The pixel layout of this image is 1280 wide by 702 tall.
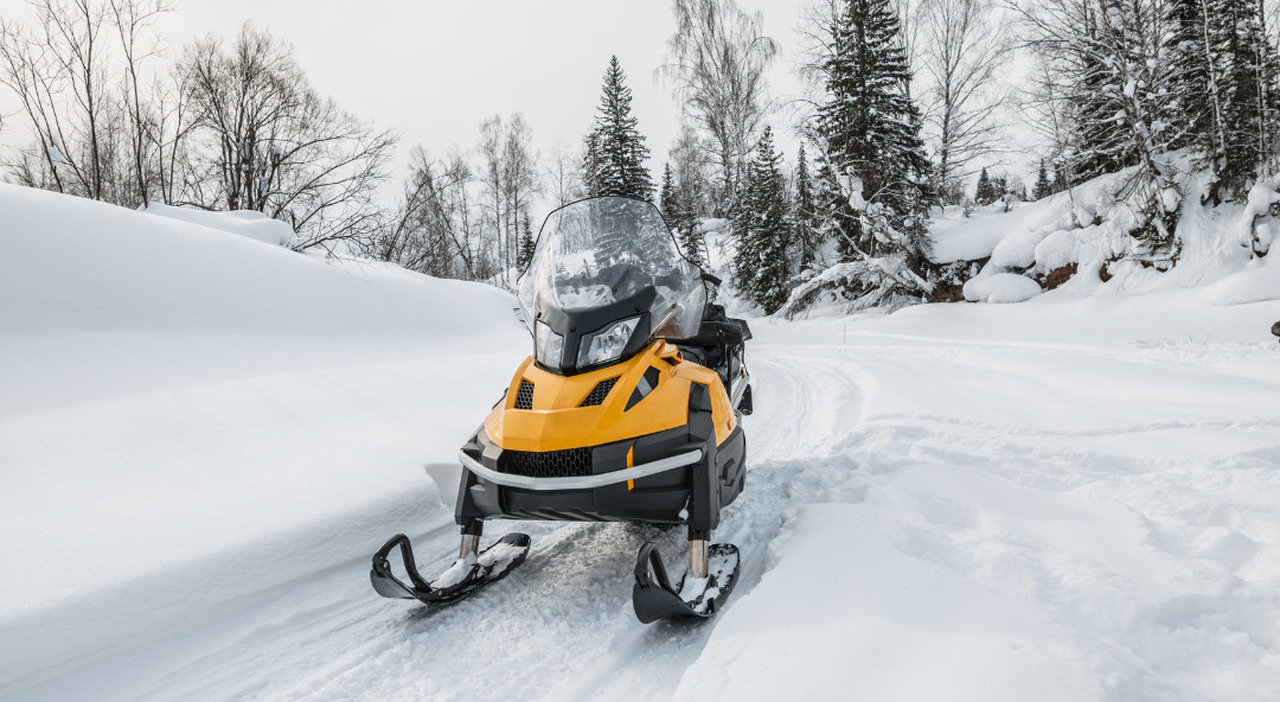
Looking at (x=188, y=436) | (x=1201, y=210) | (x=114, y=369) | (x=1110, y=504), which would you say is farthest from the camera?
(x=1201, y=210)

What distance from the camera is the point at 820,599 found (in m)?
1.81

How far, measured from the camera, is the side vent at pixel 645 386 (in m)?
2.16

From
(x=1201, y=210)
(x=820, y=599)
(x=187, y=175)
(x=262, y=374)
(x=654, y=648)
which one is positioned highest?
(x=187, y=175)

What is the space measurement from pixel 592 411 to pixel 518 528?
47.6 inches

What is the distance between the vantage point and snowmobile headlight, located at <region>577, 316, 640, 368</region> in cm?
228

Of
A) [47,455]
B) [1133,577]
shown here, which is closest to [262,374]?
[47,455]

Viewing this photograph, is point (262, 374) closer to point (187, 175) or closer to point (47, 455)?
point (47, 455)

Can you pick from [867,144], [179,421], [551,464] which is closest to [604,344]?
[551,464]

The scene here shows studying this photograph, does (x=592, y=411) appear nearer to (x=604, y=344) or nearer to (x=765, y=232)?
(x=604, y=344)

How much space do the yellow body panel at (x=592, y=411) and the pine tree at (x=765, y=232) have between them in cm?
1897

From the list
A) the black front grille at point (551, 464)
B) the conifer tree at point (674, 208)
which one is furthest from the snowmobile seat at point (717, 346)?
the conifer tree at point (674, 208)

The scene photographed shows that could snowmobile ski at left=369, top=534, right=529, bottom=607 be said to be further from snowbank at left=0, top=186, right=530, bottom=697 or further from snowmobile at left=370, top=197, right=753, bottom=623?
snowbank at left=0, top=186, right=530, bottom=697

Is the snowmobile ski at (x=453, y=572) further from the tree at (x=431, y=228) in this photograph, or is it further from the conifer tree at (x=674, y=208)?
the conifer tree at (x=674, y=208)

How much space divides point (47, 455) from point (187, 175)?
17.6 metres
